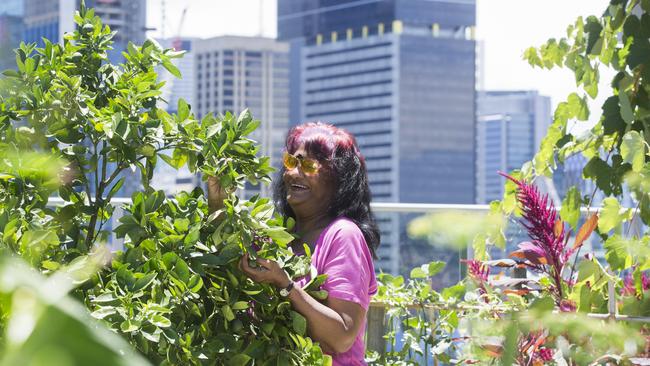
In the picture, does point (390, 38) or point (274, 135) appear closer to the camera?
point (390, 38)

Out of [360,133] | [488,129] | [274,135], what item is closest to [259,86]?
[274,135]

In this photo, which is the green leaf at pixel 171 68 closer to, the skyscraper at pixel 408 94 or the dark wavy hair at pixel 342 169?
the dark wavy hair at pixel 342 169

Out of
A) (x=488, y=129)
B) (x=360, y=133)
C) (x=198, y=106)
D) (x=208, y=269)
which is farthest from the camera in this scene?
(x=488, y=129)

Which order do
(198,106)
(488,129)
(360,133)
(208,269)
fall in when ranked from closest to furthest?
(208,269), (360,133), (198,106), (488,129)

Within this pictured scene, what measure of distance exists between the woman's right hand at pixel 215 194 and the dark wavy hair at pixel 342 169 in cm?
58

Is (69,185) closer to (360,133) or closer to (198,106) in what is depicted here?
(360,133)

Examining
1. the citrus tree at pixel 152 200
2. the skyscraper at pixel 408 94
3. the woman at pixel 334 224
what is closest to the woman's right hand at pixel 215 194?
A: the citrus tree at pixel 152 200

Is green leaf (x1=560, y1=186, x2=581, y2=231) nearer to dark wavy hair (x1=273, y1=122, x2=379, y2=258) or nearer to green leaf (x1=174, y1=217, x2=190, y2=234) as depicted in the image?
dark wavy hair (x1=273, y1=122, x2=379, y2=258)

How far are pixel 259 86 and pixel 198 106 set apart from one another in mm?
7026

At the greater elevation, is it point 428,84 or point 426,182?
point 428,84

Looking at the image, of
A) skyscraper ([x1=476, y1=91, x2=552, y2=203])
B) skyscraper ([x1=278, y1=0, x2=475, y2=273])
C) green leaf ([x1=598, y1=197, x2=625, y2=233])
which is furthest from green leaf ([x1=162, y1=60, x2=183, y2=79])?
skyscraper ([x1=476, y1=91, x2=552, y2=203])

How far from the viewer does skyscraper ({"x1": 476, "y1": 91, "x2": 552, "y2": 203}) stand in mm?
112438

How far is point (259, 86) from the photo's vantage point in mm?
98062

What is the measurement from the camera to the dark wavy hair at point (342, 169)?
1805 mm
